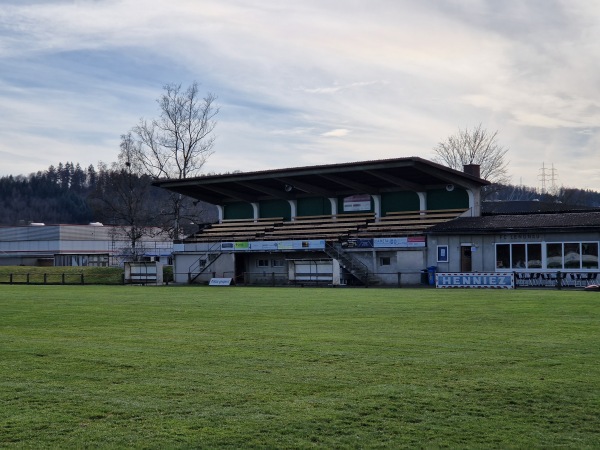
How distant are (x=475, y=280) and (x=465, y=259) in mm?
6145

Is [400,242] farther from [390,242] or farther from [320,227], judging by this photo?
[320,227]

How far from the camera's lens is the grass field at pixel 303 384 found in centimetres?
837

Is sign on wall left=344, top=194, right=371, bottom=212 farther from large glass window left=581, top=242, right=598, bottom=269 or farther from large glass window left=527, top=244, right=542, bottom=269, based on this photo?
large glass window left=581, top=242, right=598, bottom=269

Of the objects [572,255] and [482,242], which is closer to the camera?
[572,255]

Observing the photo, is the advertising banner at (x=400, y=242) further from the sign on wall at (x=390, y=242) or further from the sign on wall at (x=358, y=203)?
the sign on wall at (x=358, y=203)

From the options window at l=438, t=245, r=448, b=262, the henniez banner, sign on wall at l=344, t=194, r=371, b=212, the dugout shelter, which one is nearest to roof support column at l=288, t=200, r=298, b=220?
the dugout shelter

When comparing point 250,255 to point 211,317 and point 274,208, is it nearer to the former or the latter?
point 274,208

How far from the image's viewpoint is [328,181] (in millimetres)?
59406

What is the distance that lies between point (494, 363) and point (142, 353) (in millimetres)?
6407

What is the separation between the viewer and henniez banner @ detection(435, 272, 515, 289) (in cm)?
4334

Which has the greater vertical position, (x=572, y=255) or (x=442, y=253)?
(x=442, y=253)

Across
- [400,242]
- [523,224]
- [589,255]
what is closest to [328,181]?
[400,242]

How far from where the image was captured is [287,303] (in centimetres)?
2969

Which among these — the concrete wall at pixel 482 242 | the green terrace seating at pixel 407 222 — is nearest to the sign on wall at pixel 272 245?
the green terrace seating at pixel 407 222
